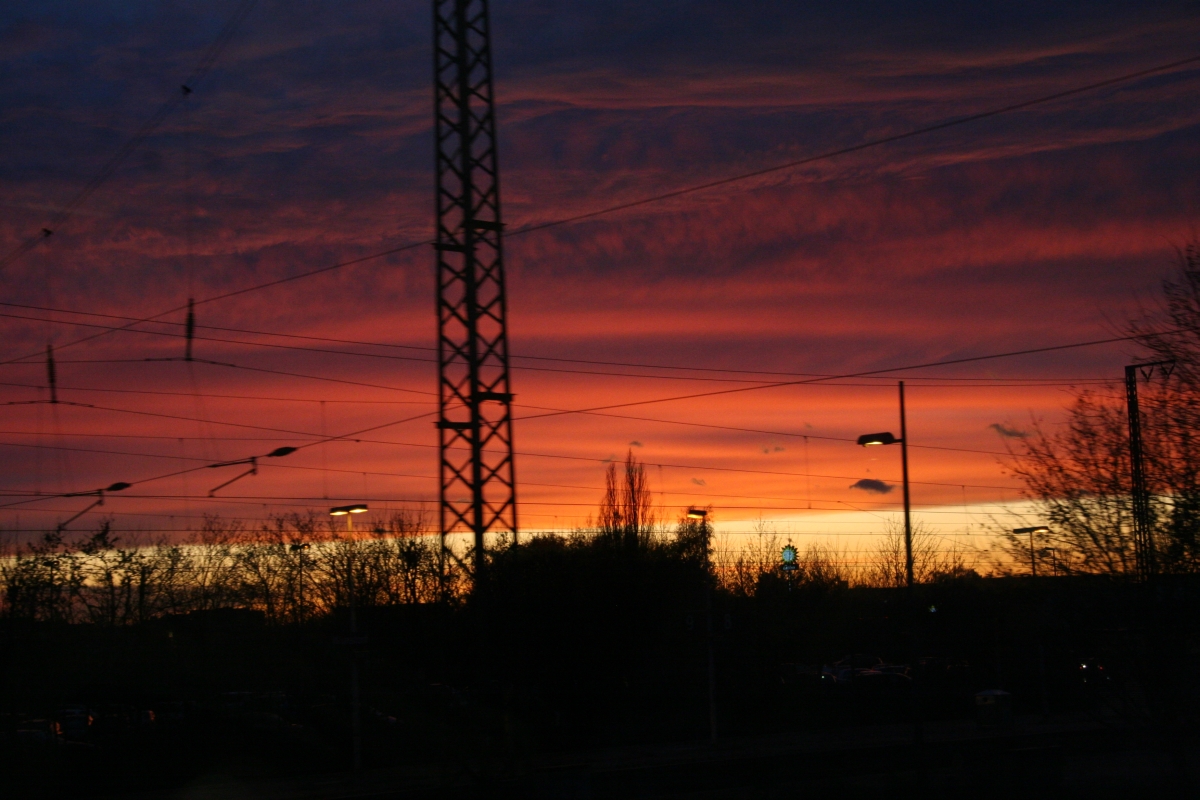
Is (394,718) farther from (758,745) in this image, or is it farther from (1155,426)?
(1155,426)

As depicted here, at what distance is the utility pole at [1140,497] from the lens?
17578mm

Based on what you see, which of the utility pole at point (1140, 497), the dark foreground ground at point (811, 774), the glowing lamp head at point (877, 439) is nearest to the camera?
the utility pole at point (1140, 497)

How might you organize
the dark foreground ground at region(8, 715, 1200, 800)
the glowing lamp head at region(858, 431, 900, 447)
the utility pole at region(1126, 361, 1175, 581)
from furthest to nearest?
1. the glowing lamp head at region(858, 431, 900, 447)
2. the dark foreground ground at region(8, 715, 1200, 800)
3. the utility pole at region(1126, 361, 1175, 581)

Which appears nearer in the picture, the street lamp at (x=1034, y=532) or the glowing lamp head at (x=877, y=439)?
the street lamp at (x=1034, y=532)

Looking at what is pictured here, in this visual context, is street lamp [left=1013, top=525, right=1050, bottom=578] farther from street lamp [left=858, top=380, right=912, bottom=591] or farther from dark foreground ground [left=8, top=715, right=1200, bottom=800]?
street lamp [left=858, top=380, right=912, bottom=591]

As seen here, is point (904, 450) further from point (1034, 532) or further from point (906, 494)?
point (1034, 532)

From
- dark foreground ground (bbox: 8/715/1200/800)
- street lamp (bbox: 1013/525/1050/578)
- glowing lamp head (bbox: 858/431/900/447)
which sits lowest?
dark foreground ground (bbox: 8/715/1200/800)

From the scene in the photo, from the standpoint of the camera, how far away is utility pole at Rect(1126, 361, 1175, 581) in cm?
→ 1758

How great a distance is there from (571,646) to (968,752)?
16002 mm

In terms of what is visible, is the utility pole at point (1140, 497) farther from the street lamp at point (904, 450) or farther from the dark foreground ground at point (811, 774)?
the street lamp at point (904, 450)

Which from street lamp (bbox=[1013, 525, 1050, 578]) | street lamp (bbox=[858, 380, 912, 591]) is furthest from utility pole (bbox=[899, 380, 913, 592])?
street lamp (bbox=[1013, 525, 1050, 578])

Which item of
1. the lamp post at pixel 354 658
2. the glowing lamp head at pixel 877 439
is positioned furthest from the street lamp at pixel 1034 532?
the lamp post at pixel 354 658

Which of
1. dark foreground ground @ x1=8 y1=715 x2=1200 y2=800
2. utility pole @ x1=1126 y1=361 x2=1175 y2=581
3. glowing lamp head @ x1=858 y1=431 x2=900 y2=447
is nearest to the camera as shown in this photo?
utility pole @ x1=1126 y1=361 x2=1175 y2=581

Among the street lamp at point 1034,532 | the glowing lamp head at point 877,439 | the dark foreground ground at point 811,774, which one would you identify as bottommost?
the dark foreground ground at point 811,774
